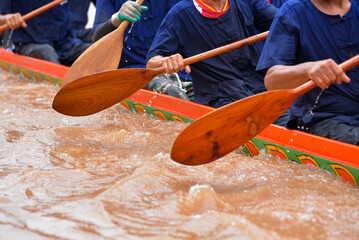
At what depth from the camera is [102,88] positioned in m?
2.96

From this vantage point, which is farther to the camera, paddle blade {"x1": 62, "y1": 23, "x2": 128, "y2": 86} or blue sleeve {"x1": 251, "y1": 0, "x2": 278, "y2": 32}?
paddle blade {"x1": 62, "y1": 23, "x2": 128, "y2": 86}

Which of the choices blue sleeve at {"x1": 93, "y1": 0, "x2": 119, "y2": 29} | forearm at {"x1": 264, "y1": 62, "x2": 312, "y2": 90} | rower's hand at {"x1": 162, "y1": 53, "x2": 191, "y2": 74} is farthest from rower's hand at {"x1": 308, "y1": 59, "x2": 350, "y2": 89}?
blue sleeve at {"x1": 93, "y1": 0, "x2": 119, "y2": 29}

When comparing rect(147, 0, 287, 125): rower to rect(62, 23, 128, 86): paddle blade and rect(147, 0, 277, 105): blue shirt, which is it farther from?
rect(62, 23, 128, 86): paddle blade

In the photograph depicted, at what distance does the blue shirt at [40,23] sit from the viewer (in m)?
5.40

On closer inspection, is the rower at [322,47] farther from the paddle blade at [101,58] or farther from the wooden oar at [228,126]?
the paddle blade at [101,58]

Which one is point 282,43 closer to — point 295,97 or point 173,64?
point 295,97

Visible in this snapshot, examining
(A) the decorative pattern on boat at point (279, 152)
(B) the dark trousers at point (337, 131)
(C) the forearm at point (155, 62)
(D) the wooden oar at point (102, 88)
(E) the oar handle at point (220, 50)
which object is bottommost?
(A) the decorative pattern on boat at point (279, 152)

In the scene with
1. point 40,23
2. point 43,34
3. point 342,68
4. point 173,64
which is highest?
point 342,68

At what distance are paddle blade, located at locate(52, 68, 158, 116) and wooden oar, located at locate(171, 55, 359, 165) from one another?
83 centimetres

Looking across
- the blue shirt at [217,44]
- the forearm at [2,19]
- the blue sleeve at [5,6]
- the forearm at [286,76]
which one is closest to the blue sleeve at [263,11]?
the blue shirt at [217,44]

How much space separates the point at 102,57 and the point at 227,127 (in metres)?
1.58

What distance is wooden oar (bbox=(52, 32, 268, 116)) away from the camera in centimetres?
288

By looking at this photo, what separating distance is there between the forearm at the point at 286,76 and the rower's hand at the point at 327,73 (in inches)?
4.0

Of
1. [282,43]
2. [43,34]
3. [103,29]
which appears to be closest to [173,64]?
[282,43]
